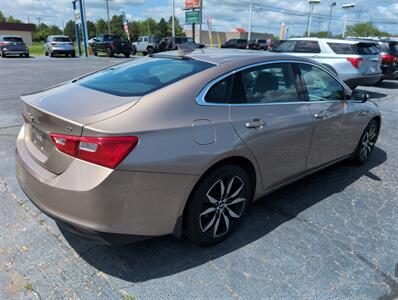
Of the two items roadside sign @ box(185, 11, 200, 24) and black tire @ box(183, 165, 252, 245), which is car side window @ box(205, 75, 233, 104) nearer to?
black tire @ box(183, 165, 252, 245)

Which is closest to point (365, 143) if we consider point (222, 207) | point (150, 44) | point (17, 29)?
point (222, 207)

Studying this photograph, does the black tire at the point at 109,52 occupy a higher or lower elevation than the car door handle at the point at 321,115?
lower

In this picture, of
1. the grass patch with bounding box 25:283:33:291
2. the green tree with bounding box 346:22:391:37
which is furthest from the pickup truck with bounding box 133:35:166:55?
the green tree with bounding box 346:22:391:37

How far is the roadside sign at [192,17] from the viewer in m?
33.9

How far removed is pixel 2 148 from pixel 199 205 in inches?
150

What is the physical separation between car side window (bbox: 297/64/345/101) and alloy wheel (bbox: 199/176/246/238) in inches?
55.2

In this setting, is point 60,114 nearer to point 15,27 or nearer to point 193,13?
point 193,13

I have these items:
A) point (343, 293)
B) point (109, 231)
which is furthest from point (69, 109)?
point (343, 293)

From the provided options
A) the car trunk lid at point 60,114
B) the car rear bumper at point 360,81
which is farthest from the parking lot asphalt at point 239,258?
the car rear bumper at point 360,81

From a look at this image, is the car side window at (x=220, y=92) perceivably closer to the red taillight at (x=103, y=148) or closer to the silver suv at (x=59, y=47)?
the red taillight at (x=103, y=148)

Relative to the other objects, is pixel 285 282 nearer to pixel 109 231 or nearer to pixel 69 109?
pixel 109 231

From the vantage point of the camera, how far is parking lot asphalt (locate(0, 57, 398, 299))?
7.94 ft

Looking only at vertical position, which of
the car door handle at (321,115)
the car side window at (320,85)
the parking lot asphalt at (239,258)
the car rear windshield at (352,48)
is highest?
the car rear windshield at (352,48)

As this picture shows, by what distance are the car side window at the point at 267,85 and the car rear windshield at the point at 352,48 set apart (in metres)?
7.67
